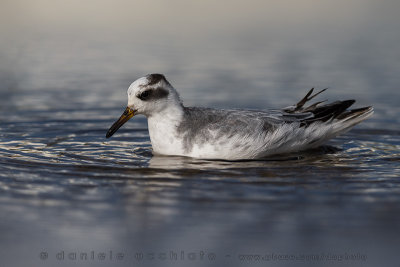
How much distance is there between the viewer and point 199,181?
30.0 feet

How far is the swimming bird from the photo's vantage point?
33.8 feet

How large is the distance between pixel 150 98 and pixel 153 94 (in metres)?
0.08

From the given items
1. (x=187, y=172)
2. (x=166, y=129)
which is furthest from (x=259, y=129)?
(x=187, y=172)

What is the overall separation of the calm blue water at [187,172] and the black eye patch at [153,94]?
3.25 ft

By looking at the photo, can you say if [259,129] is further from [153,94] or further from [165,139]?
[153,94]

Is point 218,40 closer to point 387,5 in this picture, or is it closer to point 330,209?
point 387,5

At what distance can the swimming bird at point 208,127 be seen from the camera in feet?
33.8

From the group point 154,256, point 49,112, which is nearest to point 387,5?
point 49,112

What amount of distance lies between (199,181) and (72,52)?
12.7 meters

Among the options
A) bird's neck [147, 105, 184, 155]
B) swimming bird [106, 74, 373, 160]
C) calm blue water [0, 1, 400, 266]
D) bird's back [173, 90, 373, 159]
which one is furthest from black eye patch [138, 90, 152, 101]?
calm blue water [0, 1, 400, 266]

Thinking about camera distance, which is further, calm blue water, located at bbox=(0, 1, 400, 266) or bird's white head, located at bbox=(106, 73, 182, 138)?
bird's white head, located at bbox=(106, 73, 182, 138)

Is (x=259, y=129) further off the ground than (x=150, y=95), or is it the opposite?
(x=150, y=95)

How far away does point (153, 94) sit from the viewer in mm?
10539

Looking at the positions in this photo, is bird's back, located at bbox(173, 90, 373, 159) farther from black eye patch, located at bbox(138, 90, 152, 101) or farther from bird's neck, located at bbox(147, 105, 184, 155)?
black eye patch, located at bbox(138, 90, 152, 101)
